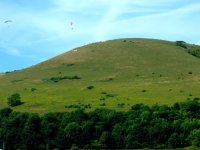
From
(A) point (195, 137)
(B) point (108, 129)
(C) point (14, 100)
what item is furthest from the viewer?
(C) point (14, 100)

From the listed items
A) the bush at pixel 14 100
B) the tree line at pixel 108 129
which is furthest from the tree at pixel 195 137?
the bush at pixel 14 100

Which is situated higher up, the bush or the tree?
the bush

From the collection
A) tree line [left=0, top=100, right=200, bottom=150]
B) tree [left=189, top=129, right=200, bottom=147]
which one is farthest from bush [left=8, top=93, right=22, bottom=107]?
tree [left=189, top=129, right=200, bottom=147]

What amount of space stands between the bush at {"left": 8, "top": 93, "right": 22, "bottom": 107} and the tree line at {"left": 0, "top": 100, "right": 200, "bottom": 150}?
25169 mm

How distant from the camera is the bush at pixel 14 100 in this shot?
180m

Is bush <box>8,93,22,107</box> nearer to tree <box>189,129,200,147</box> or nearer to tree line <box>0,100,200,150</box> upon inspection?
tree line <box>0,100,200,150</box>

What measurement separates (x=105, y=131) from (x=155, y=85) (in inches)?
2253

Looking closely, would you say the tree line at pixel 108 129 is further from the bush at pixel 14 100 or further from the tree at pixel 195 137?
the bush at pixel 14 100

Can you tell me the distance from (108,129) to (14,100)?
49.2 metres

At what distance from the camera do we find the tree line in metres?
131

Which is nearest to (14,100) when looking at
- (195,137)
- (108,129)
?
(108,129)

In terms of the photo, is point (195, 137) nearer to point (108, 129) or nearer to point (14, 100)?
point (108, 129)

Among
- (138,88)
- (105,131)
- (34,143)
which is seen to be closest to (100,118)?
(105,131)

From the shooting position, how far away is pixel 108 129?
141m
